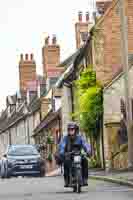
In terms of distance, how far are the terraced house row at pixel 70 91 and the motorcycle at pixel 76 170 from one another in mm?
12703

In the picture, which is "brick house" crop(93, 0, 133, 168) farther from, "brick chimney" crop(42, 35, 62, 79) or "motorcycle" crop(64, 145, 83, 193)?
"brick chimney" crop(42, 35, 62, 79)

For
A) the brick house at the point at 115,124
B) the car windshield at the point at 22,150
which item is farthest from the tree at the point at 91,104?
the car windshield at the point at 22,150

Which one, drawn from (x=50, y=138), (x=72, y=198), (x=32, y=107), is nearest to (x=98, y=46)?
(x=50, y=138)

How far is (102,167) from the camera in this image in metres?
34.4

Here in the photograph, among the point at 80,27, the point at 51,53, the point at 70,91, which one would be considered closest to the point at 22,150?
the point at 70,91

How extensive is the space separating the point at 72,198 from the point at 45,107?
46087mm

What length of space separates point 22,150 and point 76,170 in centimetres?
1545

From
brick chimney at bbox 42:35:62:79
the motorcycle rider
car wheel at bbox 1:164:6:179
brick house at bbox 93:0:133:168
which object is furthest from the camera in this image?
brick chimney at bbox 42:35:62:79

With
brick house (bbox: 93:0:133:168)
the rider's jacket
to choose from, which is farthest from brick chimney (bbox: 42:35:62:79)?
the rider's jacket

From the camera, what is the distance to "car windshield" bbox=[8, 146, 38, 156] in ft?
102

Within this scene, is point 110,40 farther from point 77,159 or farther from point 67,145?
point 77,159

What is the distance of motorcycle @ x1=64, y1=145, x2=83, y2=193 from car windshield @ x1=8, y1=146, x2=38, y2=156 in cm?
1473

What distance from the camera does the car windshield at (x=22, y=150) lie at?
102 feet

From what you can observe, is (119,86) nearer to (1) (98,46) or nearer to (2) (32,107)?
(1) (98,46)
